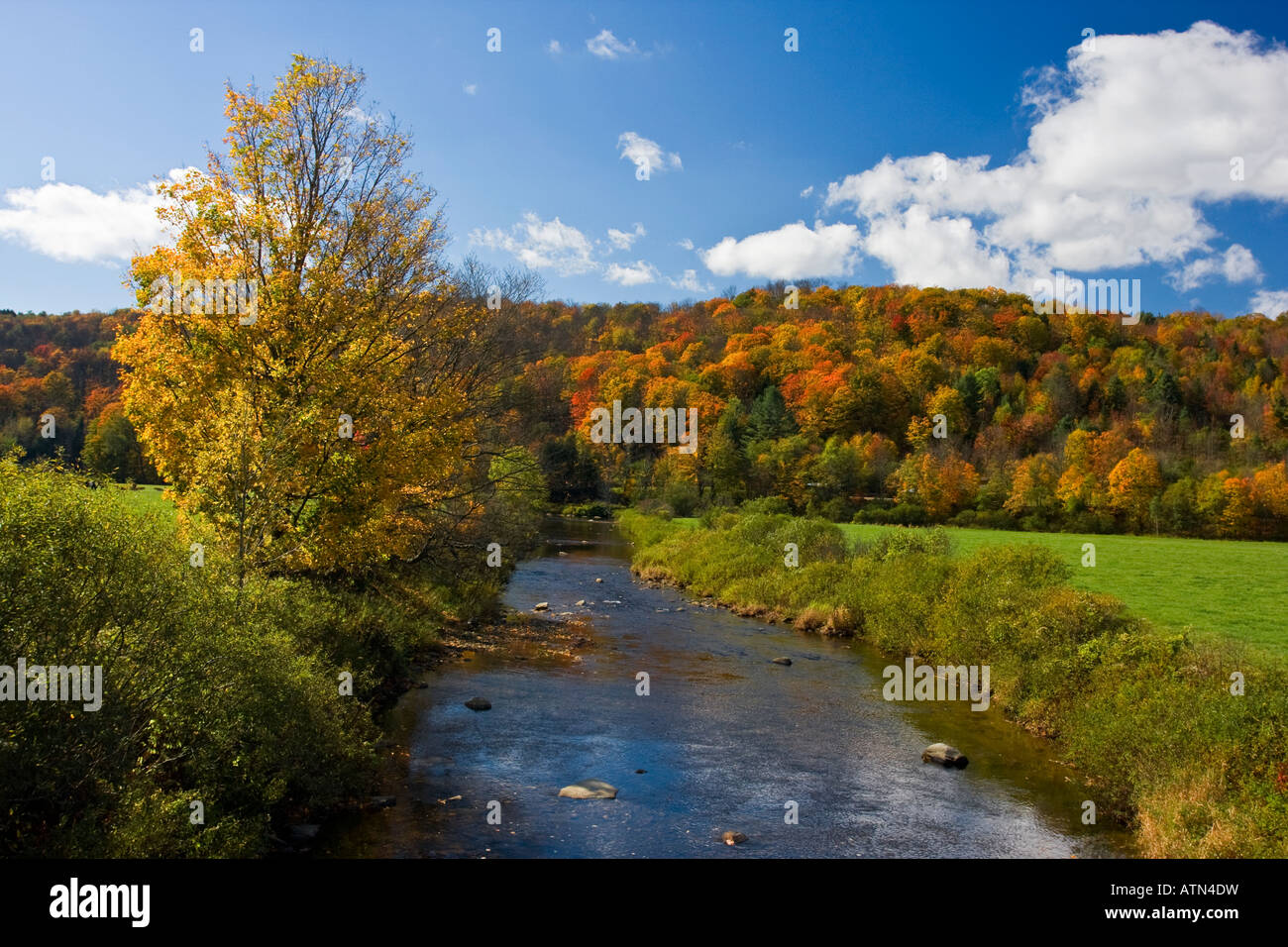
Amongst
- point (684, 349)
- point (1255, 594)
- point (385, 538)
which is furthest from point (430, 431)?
point (684, 349)

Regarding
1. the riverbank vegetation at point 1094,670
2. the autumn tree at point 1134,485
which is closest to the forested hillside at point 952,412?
the autumn tree at point 1134,485

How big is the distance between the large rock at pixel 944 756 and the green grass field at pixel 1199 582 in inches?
252

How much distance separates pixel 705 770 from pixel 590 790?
2602 mm

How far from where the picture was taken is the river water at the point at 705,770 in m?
11.8

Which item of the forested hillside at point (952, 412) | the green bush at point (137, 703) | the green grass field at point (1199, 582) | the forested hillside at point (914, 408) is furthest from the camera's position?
the forested hillside at point (952, 412)

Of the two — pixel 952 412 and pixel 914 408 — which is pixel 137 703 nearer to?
pixel 952 412

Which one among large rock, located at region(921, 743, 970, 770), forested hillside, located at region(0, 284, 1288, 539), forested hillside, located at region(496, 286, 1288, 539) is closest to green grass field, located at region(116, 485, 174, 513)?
large rock, located at region(921, 743, 970, 770)

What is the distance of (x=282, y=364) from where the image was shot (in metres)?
16.0

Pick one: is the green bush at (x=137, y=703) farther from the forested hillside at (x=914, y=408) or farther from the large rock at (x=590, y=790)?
the forested hillside at (x=914, y=408)

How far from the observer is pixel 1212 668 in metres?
15.2

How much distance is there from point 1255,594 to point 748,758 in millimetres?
25600

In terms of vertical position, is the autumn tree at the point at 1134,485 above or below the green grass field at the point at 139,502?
below
